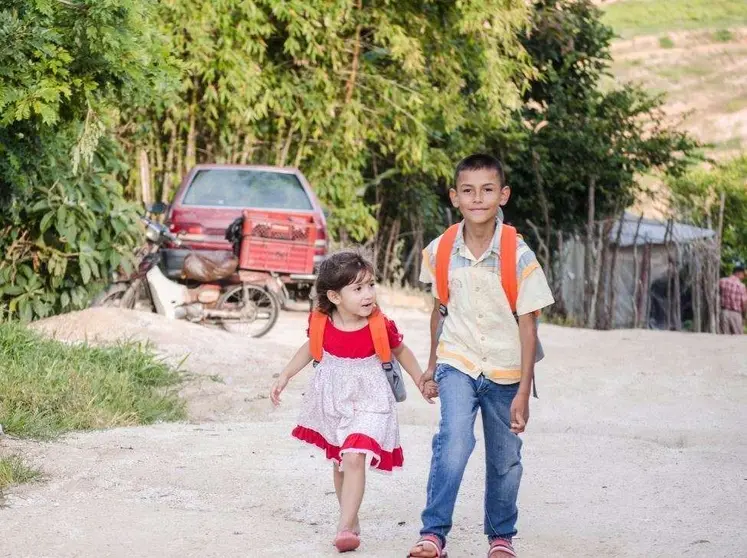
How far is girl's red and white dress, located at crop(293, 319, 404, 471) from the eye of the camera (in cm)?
538

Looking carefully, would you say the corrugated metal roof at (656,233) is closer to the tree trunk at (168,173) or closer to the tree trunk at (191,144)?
the tree trunk at (191,144)

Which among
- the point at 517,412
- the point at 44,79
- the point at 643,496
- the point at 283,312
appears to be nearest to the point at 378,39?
the point at 283,312

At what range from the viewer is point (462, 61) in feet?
63.2

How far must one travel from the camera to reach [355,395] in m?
5.40

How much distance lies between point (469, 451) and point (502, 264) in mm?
708

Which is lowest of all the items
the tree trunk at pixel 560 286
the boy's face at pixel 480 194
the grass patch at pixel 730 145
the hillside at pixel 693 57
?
the tree trunk at pixel 560 286

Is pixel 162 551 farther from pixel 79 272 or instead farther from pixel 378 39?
pixel 378 39

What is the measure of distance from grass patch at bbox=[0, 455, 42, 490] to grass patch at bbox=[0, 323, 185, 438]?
0.90 meters

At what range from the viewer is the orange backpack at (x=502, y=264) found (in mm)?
5082

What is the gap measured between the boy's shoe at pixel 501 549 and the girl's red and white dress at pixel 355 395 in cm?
52

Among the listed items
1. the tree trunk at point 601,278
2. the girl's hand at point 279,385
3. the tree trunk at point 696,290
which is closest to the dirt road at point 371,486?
the girl's hand at point 279,385

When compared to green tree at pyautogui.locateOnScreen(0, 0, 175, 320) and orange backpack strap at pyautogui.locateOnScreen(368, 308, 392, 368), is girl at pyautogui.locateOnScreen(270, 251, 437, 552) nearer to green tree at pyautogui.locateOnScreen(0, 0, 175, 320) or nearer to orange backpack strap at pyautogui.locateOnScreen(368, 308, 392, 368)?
orange backpack strap at pyautogui.locateOnScreen(368, 308, 392, 368)

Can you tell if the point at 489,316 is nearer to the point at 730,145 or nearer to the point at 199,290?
the point at 199,290

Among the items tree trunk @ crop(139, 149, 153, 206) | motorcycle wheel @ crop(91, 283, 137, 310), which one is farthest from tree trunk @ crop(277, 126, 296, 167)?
motorcycle wheel @ crop(91, 283, 137, 310)
